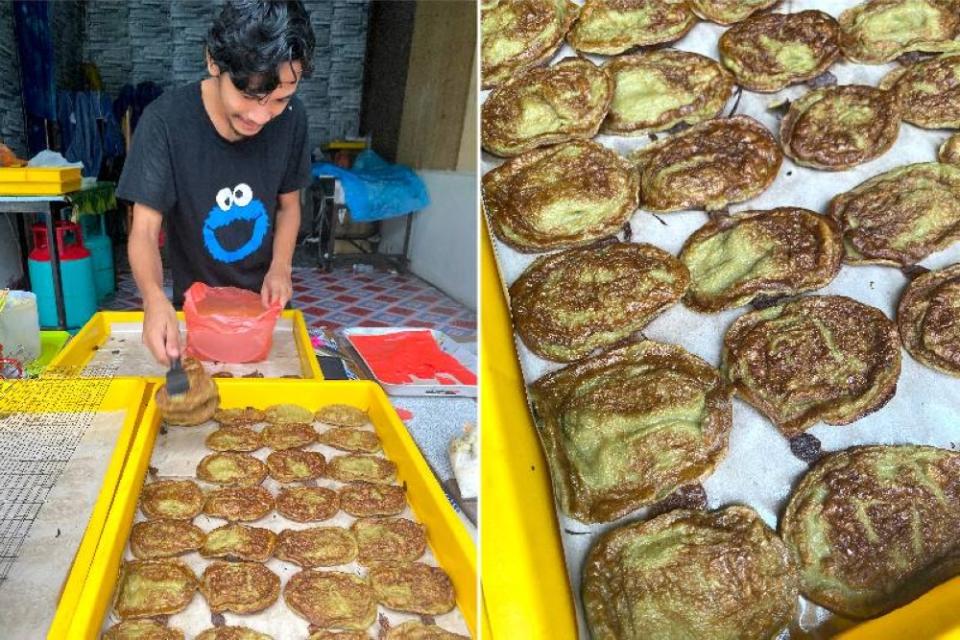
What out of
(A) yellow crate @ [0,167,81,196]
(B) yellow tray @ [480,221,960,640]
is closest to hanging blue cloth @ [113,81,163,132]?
(A) yellow crate @ [0,167,81,196]

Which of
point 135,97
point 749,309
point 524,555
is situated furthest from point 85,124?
point 749,309

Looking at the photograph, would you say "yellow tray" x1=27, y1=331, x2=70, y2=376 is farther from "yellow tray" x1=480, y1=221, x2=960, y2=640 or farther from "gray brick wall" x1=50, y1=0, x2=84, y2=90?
"yellow tray" x1=480, y1=221, x2=960, y2=640

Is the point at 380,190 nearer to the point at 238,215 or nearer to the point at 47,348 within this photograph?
the point at 238,215

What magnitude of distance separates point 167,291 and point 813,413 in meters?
1.03

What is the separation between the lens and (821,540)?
2.62 feet

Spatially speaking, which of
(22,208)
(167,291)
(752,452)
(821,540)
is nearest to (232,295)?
(167,291)

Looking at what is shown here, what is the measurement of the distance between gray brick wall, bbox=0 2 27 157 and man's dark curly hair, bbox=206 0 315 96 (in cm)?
24

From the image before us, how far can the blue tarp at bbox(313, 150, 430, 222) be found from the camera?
3.62 ft

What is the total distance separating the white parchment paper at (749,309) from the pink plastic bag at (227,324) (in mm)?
545

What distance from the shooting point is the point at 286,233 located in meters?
1.09

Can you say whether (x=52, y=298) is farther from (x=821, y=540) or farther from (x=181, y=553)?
(x=821, y=540)

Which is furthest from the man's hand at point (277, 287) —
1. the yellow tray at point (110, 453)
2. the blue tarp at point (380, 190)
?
the yellow tray at point (110, 453)

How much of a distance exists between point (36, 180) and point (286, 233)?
1.14 feet

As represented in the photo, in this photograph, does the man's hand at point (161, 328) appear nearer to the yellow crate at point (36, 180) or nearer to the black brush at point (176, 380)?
the black brush at point (176, 380)
